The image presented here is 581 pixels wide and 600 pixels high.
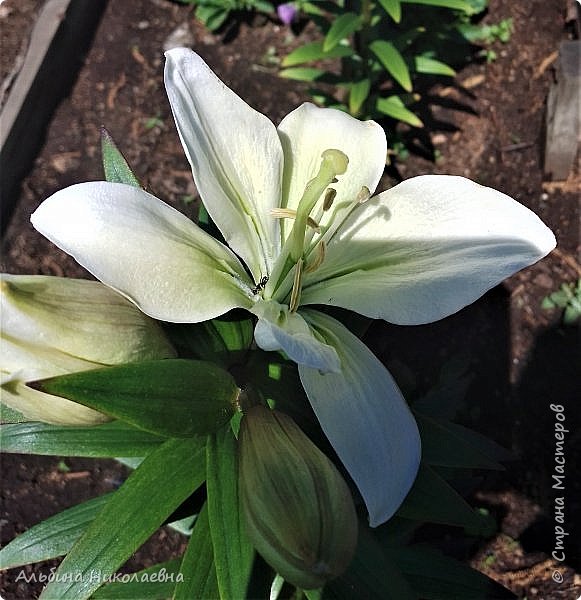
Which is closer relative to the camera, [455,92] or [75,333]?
[75,333]

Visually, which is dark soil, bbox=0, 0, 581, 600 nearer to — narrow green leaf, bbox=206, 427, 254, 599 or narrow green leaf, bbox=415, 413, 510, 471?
narrow green leaf, bbox=415, 413, 510, 471

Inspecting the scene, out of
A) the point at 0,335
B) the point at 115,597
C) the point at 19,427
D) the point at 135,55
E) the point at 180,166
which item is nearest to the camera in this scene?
the point at 0,335

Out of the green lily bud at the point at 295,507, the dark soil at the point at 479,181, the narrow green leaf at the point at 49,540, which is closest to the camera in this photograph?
the green lily bud at the point at 295,507

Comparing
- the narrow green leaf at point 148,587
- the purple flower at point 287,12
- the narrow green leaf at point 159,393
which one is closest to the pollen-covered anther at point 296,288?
the narrow green leaf at point 159,393

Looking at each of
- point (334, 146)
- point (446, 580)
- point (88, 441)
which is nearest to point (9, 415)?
point (88, 441)

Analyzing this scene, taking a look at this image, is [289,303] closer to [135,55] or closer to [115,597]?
[115,597]

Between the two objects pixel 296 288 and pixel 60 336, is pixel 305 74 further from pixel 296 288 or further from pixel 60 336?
pixel 60 336

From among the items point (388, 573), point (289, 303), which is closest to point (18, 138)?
point (289, 303)

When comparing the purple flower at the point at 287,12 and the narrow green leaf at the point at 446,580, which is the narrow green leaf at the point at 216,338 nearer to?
the narrow green leaf at the point at 446,580
